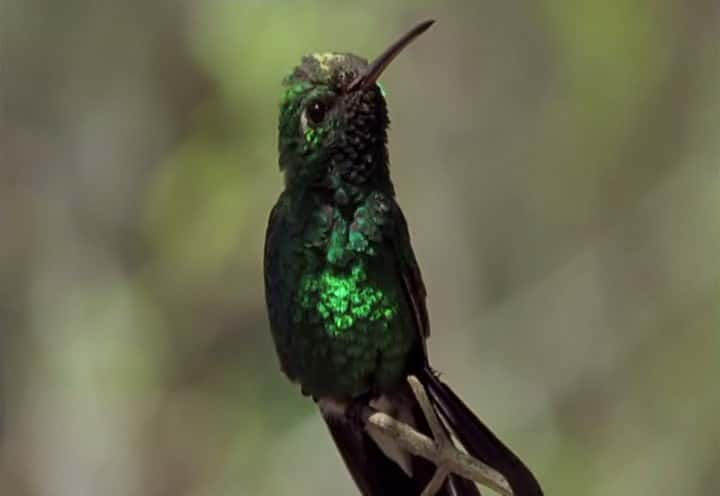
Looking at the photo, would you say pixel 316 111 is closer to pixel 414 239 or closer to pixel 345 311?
pixel 345 311

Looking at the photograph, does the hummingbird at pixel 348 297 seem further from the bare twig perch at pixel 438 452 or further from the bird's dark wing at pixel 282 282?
the bare twig perch at pixel 438 452

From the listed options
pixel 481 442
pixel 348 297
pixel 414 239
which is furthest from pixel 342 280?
pixel 414 239

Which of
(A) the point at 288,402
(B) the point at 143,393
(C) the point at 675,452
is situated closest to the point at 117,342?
(B) the point at 143,393

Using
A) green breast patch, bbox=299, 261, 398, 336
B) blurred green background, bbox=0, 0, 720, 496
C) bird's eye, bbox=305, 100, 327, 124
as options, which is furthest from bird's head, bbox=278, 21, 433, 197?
blurred green background, bbox=0, 0, 720, 496

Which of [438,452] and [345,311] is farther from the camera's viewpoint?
[345,311]

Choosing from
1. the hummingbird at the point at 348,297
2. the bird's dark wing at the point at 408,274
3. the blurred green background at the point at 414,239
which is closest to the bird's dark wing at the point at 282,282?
the hummingbird at the point at 348,297

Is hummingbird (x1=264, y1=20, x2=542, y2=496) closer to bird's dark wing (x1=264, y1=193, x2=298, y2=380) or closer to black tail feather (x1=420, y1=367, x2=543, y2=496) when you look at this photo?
bird's dark wing (x1=264, y1=193, x2=298, y2=380)
